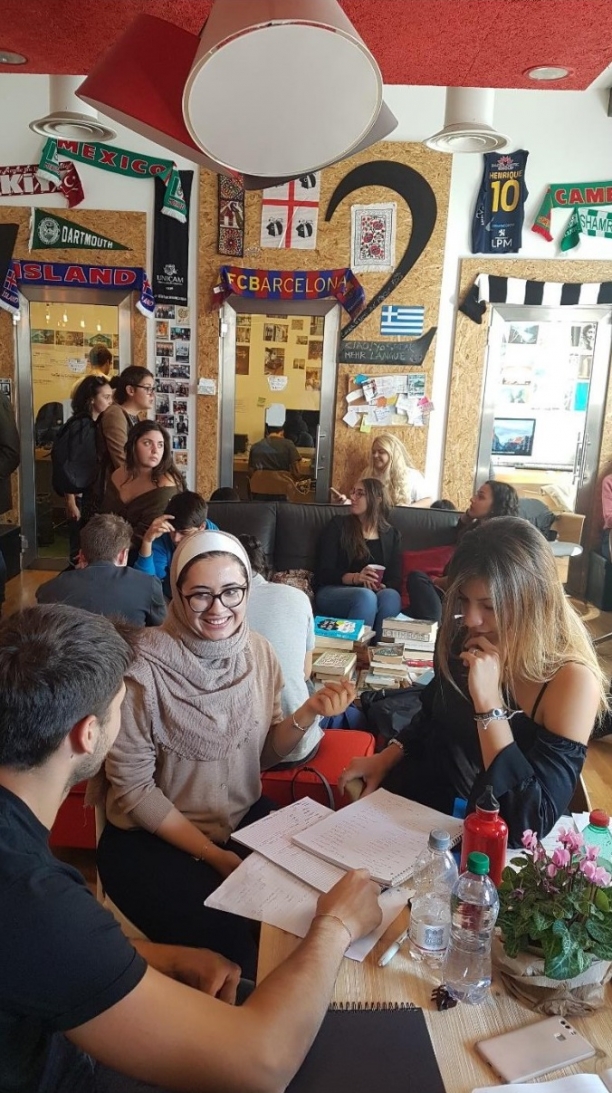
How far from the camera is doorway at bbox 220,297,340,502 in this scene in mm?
6730

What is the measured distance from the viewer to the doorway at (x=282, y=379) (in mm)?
6730

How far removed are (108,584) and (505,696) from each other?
171 cm

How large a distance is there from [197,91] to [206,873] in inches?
64.4

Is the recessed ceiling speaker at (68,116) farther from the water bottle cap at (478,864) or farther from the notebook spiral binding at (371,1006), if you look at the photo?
the notebook spiral binding at (371,1006)

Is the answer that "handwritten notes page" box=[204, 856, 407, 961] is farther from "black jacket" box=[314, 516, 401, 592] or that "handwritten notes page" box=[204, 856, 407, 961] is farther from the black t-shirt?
"black jacket" box=[314, 516, 401, 592]

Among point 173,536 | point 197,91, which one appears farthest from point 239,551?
point 173,536

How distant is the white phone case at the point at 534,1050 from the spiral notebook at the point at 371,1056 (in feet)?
0.30

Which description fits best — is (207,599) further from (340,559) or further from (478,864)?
(340,559)

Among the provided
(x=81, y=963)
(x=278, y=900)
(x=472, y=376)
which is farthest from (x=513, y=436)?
(x=81, y=963)

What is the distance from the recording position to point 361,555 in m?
5.24

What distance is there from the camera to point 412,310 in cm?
662

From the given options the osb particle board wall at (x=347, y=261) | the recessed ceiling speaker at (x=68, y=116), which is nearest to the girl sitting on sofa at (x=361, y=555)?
the osb particle board wall at (x=347, y=261)

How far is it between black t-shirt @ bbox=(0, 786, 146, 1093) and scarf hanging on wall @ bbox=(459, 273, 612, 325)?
20.7 ft

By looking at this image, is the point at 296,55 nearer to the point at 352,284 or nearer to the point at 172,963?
the point at 172,963
